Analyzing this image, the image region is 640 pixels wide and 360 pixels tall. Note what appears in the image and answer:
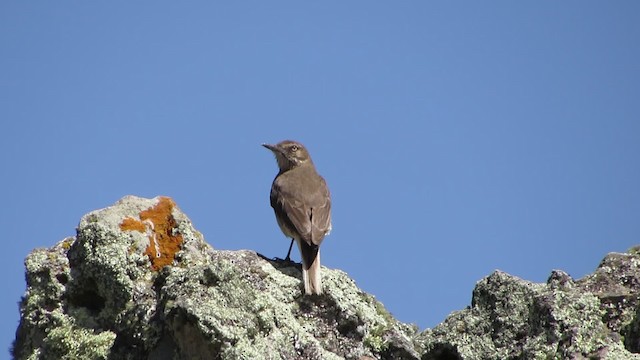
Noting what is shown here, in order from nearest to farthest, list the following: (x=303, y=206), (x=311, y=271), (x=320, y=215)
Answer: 1. (x=311, y=271)
2. (x=320, y=215)
3. (x=303, y=206)

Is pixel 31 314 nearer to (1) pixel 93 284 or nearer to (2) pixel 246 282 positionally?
(1) pixel 93 284

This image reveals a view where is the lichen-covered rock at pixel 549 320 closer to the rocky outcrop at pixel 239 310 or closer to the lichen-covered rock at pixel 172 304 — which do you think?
the rocky outcrop at pixel 239 310

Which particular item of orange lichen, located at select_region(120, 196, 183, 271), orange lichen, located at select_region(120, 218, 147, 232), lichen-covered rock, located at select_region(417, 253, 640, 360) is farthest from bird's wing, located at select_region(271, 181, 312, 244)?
lichen-covered rock, located at select_region(417, 253, 640, 360)

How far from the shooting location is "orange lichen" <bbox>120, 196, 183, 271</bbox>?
27.2 ft

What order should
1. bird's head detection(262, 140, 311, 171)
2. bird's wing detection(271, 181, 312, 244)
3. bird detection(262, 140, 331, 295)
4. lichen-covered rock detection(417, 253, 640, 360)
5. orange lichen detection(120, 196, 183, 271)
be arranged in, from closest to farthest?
A: lichen-covered rock detection(417, 253, 640, 360) → orange lichen detection(120, 196, 183, 271) → bird detection(262, 140, 331, 295) → bird's wing detection(271, 181, 312, 244) → bird's head detection(262, 140, 311, 171)

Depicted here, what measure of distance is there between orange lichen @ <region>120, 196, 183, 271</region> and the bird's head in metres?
5.79

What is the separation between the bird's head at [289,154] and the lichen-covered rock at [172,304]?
580 cm

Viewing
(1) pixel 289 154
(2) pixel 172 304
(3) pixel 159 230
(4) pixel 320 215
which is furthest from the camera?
(1) pixel 289 154

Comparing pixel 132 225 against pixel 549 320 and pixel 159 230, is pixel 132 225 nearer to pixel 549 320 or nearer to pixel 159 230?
pixel 159 230

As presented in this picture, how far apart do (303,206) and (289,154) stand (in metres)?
2.64

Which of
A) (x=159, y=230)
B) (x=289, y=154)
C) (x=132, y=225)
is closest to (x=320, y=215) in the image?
(x=289, y=154)

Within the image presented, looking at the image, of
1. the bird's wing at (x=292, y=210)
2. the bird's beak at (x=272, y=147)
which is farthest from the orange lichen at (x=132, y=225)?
the bird's beak at (x=272, y=147)

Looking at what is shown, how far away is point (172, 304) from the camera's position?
23.9 ft

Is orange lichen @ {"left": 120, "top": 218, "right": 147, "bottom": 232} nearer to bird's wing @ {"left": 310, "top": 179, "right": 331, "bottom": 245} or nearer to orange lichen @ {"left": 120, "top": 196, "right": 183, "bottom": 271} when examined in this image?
orange lichen @ {"left": 120, "top": 196, "right": 183, "bottom": 271}
